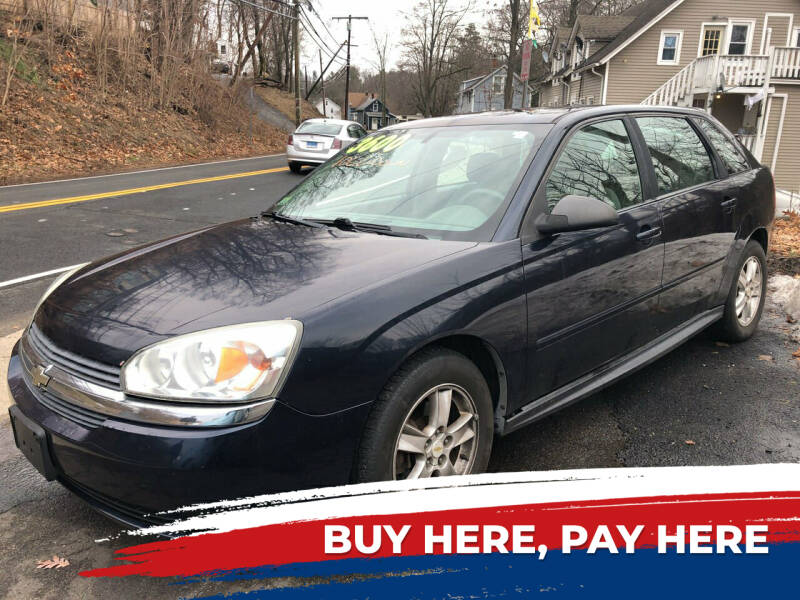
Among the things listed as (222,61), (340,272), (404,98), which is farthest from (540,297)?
(404,98)

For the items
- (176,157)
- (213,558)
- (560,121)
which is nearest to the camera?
(213,558)

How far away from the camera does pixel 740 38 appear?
97.2 ft

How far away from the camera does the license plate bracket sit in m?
2.18

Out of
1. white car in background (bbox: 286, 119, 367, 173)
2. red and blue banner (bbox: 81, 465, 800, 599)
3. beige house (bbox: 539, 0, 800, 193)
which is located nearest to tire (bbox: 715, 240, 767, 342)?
red and blue banner (bbox: 81, 465, 800, 599)

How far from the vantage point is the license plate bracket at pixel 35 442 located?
2184 millimetres

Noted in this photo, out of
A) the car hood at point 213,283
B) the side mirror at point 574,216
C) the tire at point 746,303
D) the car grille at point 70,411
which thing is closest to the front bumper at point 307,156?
the tire at point 746,303

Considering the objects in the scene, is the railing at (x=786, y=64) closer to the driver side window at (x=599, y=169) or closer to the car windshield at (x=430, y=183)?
the driver side window at (x=599, y=169)

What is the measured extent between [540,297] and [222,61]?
33620 millimetres

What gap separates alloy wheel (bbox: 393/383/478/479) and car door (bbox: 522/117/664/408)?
43 centimetres

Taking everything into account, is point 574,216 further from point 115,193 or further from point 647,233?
point 115,193

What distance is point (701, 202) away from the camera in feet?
12.9

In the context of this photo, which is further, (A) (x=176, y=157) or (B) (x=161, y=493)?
(A) (x=176, y=157)

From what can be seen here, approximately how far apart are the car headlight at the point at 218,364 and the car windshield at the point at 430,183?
3.46 feet

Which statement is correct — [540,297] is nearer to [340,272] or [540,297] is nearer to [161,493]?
[340,272]
